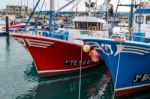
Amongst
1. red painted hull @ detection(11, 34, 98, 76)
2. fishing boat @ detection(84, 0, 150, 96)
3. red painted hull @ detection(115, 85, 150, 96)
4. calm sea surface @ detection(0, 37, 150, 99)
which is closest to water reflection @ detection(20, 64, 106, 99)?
calm sea surface @ detection(0, 37, 150, 99)

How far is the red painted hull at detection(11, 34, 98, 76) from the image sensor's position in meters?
16.9

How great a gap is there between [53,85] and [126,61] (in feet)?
15.8

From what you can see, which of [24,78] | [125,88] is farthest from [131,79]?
[24,78]

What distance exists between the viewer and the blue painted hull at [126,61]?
13.1 m

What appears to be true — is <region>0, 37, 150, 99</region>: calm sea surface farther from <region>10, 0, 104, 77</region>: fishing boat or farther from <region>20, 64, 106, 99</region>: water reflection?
<region>10, 0, 104, 77</region>: fishing boat

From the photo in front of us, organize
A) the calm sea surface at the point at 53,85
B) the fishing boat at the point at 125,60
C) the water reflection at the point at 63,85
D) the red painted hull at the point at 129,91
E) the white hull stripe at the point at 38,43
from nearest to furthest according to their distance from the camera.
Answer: the fishing boat at the point at 125,60, the red painted hull at the point at 129,91, the calm sea surface at the point at 53,85, the water reflection at the point at 63,85, the white hull stripe at the point at 38,43

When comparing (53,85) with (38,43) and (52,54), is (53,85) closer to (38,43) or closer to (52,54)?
(52,54)

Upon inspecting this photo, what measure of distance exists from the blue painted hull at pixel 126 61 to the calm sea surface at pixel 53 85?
0.78 m

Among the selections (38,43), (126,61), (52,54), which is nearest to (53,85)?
(52,54)

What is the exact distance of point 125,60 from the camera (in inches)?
Result: 538

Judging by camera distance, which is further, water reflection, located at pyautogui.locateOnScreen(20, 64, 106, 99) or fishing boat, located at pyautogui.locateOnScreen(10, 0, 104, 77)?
fishing boat, located at pyautogui.locateOnScreen(10, 0, 104, 77)

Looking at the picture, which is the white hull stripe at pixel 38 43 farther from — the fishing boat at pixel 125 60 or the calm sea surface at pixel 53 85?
the fishing boat at pixel 125 60

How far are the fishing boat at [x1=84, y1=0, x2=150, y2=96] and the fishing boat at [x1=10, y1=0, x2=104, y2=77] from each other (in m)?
2.90

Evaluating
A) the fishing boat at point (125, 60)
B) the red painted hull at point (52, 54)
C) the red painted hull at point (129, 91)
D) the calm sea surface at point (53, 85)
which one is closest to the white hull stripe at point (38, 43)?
the red painted hull at point (52, 54)
